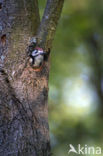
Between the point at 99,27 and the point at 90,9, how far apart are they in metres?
0.35

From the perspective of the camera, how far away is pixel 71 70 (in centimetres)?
400

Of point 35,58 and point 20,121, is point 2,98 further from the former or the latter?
point 35,58

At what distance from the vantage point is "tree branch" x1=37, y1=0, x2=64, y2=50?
103 centimetres

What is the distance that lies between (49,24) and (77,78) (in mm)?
3064

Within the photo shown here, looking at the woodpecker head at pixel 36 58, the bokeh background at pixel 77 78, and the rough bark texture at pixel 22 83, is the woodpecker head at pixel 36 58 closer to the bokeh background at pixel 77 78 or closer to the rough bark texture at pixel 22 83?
the rough bark texture at pixel 22 83

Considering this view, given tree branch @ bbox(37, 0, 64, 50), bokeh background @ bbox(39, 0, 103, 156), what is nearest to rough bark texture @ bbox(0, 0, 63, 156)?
tree branch @ bbox(37, 0, 64, 50)

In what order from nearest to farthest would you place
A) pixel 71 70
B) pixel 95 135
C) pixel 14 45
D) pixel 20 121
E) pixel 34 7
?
pixel 20 121 → pixel 14 45 → pixel 34 7 → pixel 95 135 → pixel 71 70

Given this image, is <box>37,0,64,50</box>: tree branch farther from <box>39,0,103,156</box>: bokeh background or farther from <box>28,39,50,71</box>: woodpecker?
<box>39,0,103,156</box>: bokeh background

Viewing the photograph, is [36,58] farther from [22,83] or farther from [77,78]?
[77,78]

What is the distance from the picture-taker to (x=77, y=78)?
4.07m

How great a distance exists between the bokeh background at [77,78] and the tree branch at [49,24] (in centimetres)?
235

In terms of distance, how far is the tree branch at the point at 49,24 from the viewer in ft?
3.37

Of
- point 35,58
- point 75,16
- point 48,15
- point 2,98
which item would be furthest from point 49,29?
point 75,16

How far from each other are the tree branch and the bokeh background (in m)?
2.35
